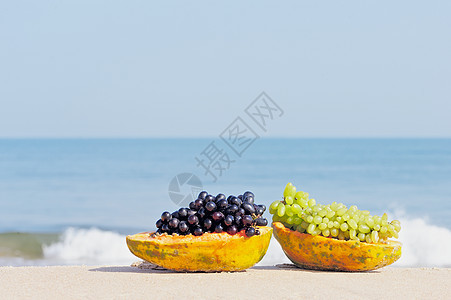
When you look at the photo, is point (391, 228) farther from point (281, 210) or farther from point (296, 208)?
point (281, 210)

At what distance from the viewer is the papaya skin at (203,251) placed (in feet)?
15.8

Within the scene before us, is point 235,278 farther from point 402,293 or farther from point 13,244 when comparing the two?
point 13,244

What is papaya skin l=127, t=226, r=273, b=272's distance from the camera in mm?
4809

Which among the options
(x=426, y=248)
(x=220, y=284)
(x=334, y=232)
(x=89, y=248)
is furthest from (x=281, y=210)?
(x=89, y=248)

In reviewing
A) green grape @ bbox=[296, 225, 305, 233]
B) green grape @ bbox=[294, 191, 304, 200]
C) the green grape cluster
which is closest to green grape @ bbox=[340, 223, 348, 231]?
the green grape cluster

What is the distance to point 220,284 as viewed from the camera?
450cm

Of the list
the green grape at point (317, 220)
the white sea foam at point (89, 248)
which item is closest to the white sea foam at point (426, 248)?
the white sea foam at point (89, 248)

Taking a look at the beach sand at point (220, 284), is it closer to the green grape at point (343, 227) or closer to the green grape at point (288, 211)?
the green grape at point (343, 227)

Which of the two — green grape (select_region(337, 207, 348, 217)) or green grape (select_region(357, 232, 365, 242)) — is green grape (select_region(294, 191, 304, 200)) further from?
green grape (select_region(357, 232, 365, 242))

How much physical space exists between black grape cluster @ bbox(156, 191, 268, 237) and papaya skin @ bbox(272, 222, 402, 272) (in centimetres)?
41

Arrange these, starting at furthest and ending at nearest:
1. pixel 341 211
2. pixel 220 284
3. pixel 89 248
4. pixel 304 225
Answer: pixel 89 248
pixel 304 225
pixel 341 211
pixel 220 284

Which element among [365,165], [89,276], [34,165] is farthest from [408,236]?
[34,165]

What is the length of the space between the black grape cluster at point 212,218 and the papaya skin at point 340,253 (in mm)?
414

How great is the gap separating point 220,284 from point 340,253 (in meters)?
1.17
